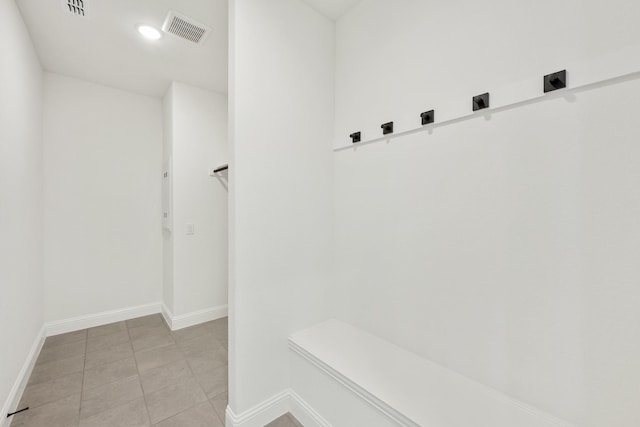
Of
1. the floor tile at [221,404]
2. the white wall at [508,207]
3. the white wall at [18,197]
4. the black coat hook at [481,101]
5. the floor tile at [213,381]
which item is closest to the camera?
the white wall at [508,207]

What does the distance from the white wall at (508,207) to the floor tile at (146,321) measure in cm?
251

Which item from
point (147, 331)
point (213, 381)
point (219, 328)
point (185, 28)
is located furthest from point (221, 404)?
point (185, 28)

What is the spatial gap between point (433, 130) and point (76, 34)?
2814 millimetres

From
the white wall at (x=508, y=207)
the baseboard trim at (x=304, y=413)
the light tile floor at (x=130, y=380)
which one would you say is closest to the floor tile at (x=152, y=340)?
the light tile floor at (x=130, y=380)

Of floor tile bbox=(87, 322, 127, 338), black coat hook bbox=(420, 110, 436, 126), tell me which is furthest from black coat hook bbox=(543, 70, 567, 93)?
floor tile bbox=(87, 322, 127, 338)

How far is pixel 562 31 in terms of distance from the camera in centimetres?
109

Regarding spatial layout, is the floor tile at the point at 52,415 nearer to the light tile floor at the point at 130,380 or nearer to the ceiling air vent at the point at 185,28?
the light tile floor at the point at 130,380

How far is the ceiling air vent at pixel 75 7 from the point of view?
178 cm

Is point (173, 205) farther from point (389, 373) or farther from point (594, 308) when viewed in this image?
point (594, 308)

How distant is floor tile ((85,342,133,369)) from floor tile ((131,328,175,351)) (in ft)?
0.23

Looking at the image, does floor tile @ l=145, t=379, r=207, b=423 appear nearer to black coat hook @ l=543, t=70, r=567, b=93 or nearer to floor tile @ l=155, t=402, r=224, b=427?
floor tile @ l=155, t=402, r=224, b=427

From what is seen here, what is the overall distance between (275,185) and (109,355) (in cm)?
226

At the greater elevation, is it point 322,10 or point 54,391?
point 322,10

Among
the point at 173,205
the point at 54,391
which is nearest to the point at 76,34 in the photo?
the point at 173,205
